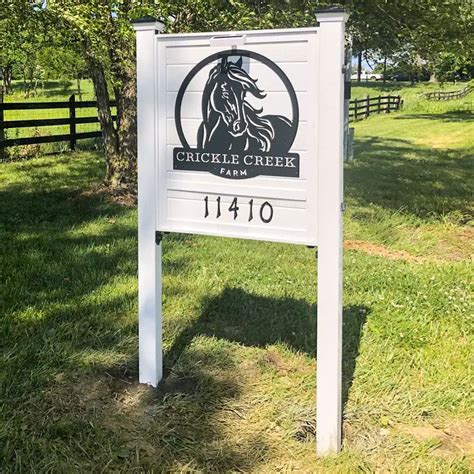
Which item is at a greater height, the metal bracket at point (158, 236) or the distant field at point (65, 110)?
the distant field at point (65, 110)

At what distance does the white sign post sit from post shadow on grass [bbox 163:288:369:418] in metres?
0.91

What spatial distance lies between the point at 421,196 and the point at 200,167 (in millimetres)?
6888

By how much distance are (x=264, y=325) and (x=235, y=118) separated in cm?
172

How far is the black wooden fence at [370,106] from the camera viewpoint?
1250 inches

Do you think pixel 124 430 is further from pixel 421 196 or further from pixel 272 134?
pixel 421 196

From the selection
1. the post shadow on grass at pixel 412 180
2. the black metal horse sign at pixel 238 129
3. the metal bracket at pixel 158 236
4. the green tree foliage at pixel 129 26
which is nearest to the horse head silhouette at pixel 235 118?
the black metal horse sign at pixel 238 129

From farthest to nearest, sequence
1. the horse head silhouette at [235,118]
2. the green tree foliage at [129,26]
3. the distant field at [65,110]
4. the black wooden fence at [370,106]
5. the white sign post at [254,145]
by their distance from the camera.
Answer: the black wooden fence at [370,106] → the distant field at [65,110] → the green tree foliage at [129,26] → the horse head silhouette at [235,118] → the white sign post at [254,145]

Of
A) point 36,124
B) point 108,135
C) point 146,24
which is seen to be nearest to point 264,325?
point 146,24

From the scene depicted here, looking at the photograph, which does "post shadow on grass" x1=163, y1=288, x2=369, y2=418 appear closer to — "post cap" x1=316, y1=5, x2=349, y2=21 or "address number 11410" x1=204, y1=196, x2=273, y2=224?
"address number 11410" x1=204, y1=196, x2=273, y2=224

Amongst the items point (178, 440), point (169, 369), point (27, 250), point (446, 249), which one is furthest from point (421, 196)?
point (178, 440)

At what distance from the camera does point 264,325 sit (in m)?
4.25

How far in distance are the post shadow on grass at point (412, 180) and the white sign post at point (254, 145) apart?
16.6 feet

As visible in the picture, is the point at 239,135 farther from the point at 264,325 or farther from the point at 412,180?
the point at 412,180

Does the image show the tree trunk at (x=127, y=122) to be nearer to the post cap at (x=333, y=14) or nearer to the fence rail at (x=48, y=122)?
the fence rail at (x=48, y=122)
